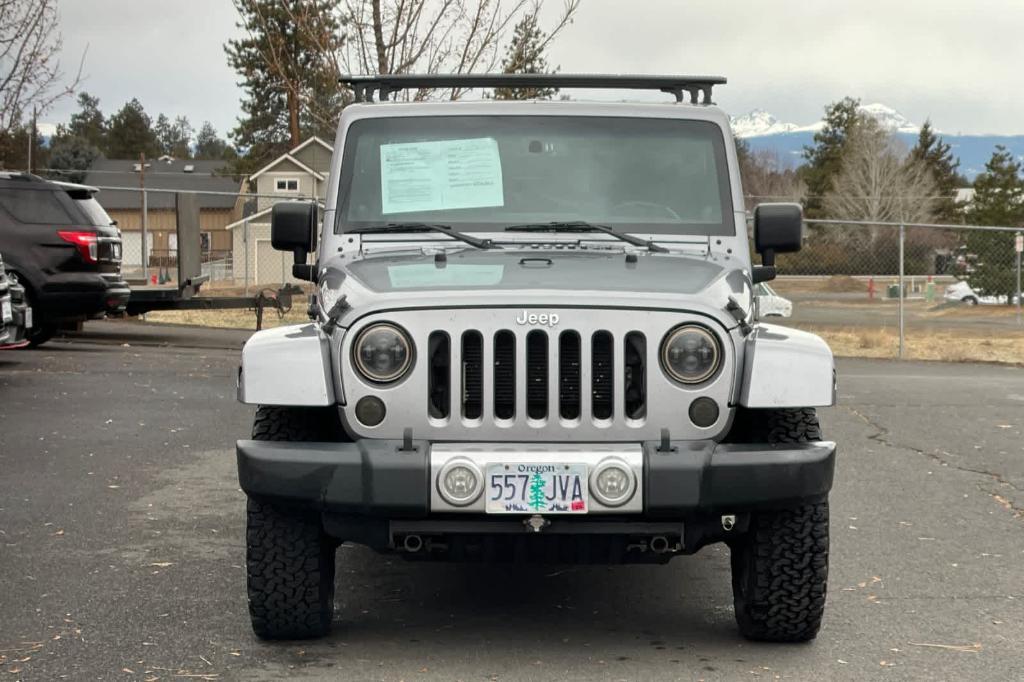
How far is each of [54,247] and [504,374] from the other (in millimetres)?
12686

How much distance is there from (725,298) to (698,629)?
4.18ft

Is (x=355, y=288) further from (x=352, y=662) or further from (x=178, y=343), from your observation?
(x=178, y=343)

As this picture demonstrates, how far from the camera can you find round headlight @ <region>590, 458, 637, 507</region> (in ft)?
15.8

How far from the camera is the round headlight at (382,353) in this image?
5016 millimetres

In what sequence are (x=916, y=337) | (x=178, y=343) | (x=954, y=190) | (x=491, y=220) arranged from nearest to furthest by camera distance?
1. (x=491, y=220)
2. (x=178, y=343)
3. (x=916, y=337)
4. (x=954, y=190)

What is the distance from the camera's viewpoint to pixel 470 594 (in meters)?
6.21

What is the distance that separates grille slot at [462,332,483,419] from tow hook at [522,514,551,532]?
38cm

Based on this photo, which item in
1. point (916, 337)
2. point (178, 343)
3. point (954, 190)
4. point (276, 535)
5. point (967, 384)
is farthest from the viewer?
point (954, 190)

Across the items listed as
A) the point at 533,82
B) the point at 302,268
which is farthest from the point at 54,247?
the point at 533,82

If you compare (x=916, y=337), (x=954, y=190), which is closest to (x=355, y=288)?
(x=916, y=337)

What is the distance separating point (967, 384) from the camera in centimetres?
1622

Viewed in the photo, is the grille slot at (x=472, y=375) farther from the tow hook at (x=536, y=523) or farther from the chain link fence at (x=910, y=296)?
the chain link fence at (x=910, y=296)

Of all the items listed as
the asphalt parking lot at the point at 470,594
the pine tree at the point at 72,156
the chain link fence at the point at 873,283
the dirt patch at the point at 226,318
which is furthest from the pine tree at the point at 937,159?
the asphalt parking lot at the point at 470,594

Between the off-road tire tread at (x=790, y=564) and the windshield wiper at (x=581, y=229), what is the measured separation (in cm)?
136
